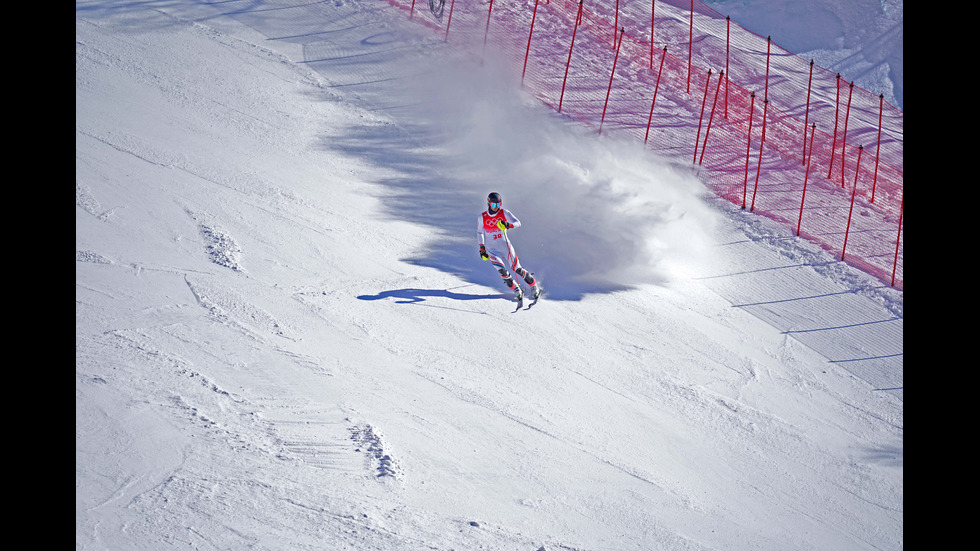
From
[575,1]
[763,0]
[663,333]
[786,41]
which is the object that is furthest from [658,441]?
[763,0]

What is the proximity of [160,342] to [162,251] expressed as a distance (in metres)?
1.95

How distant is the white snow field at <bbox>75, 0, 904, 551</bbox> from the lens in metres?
6.89

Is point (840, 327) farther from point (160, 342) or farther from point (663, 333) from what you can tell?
point (160, 342)

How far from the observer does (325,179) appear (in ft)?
39.6

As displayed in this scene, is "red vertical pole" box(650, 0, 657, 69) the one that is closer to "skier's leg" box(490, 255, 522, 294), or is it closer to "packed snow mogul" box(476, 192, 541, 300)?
"packed snow mogul" box(476, 192, 541, 300)

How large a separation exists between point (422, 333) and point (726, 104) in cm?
961

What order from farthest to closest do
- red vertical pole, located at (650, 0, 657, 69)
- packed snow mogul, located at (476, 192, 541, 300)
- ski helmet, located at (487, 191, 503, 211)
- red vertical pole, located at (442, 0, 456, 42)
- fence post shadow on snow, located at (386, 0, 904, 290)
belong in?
red vertical pole, located at (650, 0, 657, 69)
red vertical pole, located at (442, 0, 456, 42)
fence post shadow on snow, located at (386, 0, 904, 290)
packed snow mogul, located at (476, 192, 541, 300)
ski helmet, located at (487, 191, 503, 211)

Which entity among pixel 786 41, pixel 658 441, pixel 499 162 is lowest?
pixel 658 441

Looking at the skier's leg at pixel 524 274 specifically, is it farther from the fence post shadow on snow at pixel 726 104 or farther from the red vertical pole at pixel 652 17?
the red vertical pole at pixel 652 17

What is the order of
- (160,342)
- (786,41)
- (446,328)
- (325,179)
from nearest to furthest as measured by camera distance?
(160,342), (446,328), (325,179), (786,41)

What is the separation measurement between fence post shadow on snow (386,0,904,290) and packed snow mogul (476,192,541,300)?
5.32 metres

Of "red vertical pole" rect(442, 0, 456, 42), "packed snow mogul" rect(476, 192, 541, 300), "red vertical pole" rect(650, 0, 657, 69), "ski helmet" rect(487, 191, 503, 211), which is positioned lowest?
"packed snow mogul" rect(476, 192, 541, 300)

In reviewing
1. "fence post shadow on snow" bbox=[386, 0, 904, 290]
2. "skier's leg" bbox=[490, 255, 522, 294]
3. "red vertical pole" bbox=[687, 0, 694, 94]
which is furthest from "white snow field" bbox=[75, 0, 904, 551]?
"red vertical pole" bbox=[687, 0, 694, 94]

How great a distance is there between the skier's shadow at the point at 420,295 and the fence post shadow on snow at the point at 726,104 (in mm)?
5584
